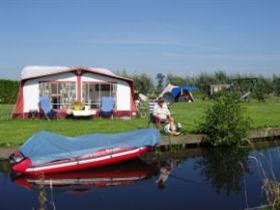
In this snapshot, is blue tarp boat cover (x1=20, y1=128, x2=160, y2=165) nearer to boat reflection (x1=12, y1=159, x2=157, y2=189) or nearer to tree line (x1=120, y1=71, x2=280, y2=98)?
boat reflection (x1=12, y1=159, x2=157, y2=189)

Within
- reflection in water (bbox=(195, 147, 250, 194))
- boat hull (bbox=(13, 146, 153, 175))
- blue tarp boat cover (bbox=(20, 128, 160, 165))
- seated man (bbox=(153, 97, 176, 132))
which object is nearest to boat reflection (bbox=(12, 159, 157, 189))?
boat hull (bbox=(13, 146, 153, 175))

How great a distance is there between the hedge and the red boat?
30.0 meters

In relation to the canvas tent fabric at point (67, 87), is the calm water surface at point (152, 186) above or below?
below

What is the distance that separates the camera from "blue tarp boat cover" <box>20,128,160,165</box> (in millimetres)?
10305

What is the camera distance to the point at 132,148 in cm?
1138

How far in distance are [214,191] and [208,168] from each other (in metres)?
2.28

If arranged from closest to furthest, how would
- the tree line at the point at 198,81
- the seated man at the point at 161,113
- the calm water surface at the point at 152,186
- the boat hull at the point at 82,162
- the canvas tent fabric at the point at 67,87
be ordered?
the calm water surface at the point at 152,186, the boat hull at the point at 82,162, the seated man at the point at 161,113, the canvas tent fabric at the point at 67,87, the tree line at the point at 198,81

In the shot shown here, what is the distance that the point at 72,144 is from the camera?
11125 millimetres

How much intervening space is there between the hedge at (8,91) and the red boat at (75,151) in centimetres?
3002

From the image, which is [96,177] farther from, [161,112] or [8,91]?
[8,91]

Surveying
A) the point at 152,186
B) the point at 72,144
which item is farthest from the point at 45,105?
the point at 152,186

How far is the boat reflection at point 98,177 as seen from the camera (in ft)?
32.2

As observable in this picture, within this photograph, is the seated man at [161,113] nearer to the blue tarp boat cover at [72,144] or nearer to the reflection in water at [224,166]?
the reflection in water at [224,166]

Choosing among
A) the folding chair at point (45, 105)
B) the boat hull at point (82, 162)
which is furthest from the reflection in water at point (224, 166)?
the folding chair at point (45, 105)
